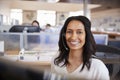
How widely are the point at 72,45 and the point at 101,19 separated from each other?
1038 cm

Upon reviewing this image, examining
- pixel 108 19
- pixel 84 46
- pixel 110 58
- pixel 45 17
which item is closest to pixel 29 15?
pixel 45 17

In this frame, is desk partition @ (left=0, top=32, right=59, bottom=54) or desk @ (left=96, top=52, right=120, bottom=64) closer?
desk @ (left=96, top=52, right=120, bottom=64)

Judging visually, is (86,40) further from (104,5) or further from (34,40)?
(104,5)

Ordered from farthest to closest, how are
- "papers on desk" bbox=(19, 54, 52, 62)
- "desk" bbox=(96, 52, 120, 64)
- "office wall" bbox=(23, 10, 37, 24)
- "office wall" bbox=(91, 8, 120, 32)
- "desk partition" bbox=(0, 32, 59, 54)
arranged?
"office wall" bbox=(23, 10, 37, 24)
"office wall" bbox=(91, 8, 120, 32)
"desk partition" bbox=(0, 32, 59, 54)
"papers on desk" bbox=(19, 54, 52, 62)
"desk" bbox=(96, 52, 120, 64)

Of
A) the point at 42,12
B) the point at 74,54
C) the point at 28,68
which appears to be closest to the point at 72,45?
the point at 74,54

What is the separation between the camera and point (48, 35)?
9.86ft

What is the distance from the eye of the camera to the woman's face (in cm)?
115

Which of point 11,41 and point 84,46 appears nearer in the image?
point 84,46

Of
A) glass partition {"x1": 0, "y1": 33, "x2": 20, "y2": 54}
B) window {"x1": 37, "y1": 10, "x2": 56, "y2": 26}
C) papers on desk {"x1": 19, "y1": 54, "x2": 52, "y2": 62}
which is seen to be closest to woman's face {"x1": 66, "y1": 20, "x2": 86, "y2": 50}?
papers on desk {"x1": 19, "y1": 54, "x2": 52, "y2": 62}

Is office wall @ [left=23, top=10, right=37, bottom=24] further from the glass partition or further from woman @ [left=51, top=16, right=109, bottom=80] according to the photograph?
woman @ [left=51, top=16, right=109, bottom=80]

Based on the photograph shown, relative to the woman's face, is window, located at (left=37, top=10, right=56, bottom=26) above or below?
above

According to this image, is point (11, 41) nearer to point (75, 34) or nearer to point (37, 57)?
point (37, 57)

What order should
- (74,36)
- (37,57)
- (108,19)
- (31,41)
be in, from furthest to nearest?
(108,19)
(31,41)
(37,57)
(74,36)

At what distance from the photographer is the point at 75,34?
3.85 feet
